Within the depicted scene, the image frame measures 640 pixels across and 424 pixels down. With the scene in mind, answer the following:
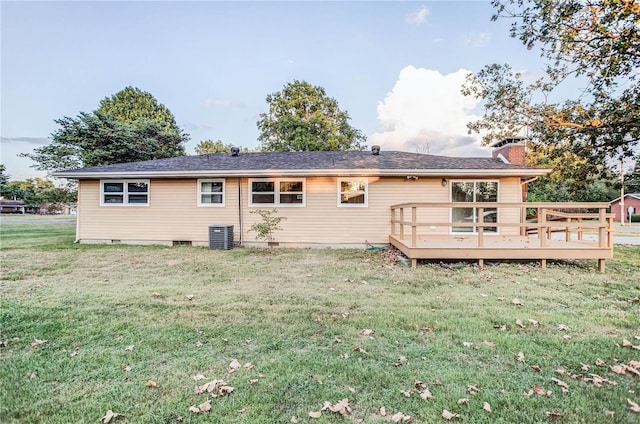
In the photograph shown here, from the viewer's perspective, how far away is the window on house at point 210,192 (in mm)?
10961

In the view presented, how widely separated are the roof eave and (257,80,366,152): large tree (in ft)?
60.9

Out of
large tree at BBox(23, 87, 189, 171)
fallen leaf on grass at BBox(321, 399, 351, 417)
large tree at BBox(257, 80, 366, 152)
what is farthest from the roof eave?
large tree at BBox(257, 80, 366, 152)

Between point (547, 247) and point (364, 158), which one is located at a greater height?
point (364, 158)

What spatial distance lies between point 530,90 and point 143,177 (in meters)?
14.7

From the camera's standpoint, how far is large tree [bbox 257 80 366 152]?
28719mm

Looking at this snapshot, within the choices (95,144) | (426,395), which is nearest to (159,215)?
(426,395)

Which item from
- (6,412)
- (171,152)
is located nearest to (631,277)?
(6,412)

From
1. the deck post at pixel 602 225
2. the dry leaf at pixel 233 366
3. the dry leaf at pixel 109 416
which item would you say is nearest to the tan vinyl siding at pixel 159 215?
the dry leaf at pixel 233 366

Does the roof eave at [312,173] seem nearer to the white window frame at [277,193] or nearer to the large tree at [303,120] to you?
the white window frame at [277,193]

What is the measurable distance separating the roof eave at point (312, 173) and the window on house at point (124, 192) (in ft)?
1.27

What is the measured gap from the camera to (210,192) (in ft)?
36.0

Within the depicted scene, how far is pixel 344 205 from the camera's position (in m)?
10.5

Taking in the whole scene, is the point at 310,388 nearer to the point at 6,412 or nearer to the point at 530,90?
the point at 6,412

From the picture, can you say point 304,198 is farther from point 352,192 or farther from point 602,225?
point 602,225
